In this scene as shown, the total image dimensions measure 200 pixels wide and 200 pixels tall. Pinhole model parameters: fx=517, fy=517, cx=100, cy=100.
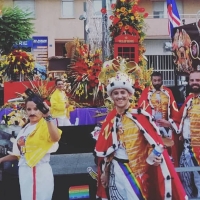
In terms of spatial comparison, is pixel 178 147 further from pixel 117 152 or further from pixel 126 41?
pixel 126 41

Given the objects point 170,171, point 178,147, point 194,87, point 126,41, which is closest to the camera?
point 170,171

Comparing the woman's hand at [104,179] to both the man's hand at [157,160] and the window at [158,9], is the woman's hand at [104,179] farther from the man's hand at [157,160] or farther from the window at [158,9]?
the window at [158,9]

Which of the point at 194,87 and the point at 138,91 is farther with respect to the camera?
the point at 138,91

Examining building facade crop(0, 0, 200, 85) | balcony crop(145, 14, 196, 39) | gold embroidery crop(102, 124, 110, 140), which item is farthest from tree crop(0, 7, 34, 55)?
gold embroidery crop(102, 124, 110, 140)

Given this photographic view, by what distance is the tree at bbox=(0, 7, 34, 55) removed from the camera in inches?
722

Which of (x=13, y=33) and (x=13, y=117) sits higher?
(x=13, y=33)

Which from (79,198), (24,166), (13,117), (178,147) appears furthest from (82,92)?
(24,166)

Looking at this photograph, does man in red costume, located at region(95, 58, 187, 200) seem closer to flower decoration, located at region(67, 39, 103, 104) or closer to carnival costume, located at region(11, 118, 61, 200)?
carnival costume, located at region(11, 118, 61, 200)

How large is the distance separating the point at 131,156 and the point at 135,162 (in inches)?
2.6

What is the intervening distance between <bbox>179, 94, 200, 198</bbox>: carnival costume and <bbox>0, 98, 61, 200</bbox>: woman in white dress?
78.8 inches

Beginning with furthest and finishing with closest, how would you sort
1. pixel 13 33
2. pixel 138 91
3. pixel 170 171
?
1. pixel 13 33
2. pixel 138 91
3. pixel 170 171

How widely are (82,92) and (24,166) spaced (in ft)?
18.6

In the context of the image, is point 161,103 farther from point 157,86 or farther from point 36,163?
point 36,163

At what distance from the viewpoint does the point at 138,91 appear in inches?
335
